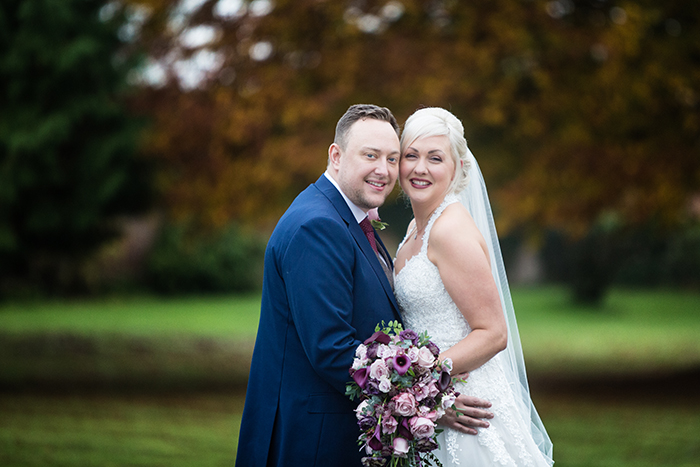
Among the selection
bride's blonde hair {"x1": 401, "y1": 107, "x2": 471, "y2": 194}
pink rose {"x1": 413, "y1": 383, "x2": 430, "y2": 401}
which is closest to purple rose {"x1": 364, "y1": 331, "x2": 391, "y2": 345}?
pink rose {"x1": 413, "y1": 383, "x2": 430, "y2": 401}

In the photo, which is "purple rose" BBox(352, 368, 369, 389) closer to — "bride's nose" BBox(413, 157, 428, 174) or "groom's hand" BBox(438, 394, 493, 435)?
"groom's hand" BBox(438, 394, 493, 435)

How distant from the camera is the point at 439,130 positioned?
353 centimetres

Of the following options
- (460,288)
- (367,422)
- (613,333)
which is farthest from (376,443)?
(613,333)

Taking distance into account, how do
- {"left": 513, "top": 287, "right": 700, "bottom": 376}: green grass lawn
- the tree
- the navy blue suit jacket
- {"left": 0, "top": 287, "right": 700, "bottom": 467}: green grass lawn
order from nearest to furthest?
the navy blue suit jacket → {"left": 0, "top": 287, "right": 700, "bottom": 467}: green grass lawn → the tree → {"left": 513, "top": 287, "right": 700, "bottom": 376}: green grass lawn

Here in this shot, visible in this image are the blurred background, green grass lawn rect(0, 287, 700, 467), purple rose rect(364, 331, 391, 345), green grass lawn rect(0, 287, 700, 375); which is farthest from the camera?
green grass lawn rect(0, 287, 700, 375)

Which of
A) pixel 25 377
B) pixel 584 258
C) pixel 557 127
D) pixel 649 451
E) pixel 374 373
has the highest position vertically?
pixel 584 258

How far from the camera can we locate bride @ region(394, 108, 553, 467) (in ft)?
10.9

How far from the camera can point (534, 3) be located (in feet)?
30.2

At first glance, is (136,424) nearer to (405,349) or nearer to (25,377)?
(25,377)

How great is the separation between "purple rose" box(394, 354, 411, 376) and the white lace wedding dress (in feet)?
2.27

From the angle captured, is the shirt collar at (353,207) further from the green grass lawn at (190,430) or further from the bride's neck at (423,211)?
the green grass lawn at (190,430)

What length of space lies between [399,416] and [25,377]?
1168 cm

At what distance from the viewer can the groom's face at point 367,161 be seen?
3.29m

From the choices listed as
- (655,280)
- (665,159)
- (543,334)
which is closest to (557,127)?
(665,159)
